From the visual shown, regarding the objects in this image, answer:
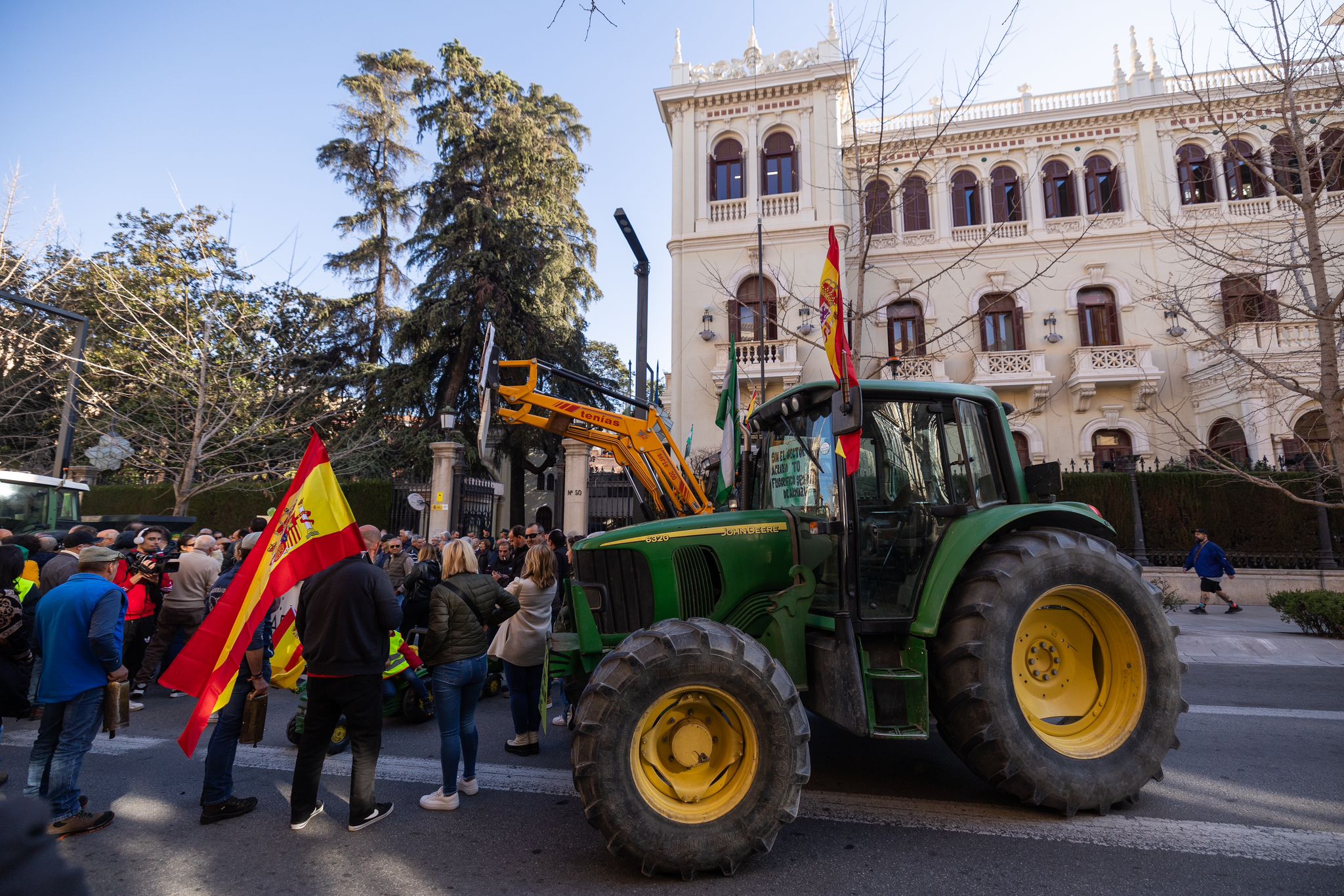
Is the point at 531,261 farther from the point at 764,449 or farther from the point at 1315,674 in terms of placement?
the point at 1315,674

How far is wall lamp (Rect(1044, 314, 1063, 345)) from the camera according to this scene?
2059 centimetres

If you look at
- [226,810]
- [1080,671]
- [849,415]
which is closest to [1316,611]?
[1080,671]

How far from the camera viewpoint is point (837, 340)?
387 cm

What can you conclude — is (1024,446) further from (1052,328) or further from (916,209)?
(916,209)

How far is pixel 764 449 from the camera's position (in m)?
5.26

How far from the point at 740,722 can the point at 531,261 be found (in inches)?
804

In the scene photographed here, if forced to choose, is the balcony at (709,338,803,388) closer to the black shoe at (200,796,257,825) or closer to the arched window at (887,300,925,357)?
the arched window at (887,300,925,357)

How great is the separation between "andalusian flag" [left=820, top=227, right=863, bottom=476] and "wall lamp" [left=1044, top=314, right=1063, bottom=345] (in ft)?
63.2

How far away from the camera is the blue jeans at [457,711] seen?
434cm

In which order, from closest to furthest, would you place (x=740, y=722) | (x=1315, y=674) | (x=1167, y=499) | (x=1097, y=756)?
1. (x=740, y=722)
2. (x=1097, y=756)
3. (x=1315, y=674)
4. (x=1167, y=499)

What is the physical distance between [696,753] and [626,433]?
683 centimetres

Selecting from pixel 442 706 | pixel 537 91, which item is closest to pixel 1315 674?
pixel 442 706

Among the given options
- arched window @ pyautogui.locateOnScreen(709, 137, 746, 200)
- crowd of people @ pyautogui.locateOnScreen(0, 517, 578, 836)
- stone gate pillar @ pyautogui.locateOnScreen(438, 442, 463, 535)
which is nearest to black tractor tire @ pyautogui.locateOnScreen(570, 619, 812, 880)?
crowd of people @ pyautogui.locateOnScreen(0, 517, 578, 836)

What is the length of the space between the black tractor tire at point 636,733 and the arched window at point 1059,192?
22.8 meters
